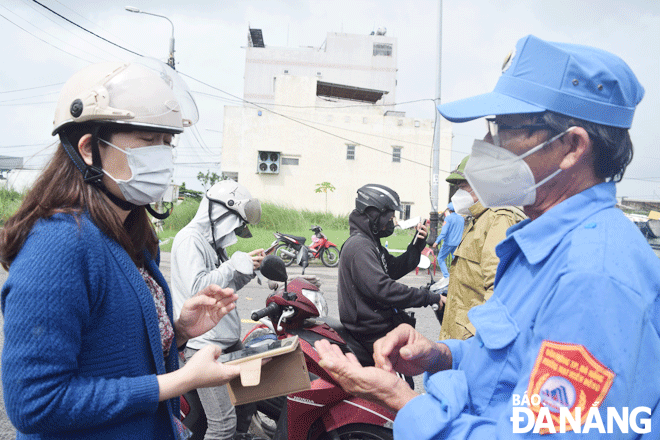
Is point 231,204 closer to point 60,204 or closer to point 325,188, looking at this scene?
point 60,204

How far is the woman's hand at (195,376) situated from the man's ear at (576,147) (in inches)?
47.6

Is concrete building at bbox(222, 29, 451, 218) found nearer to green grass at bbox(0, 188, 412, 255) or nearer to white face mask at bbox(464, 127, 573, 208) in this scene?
green grass at bbox(0, 188, 412, 255)

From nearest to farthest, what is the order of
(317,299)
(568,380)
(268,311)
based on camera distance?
1. (568,380)
2. (268,311)
3. (317,299)

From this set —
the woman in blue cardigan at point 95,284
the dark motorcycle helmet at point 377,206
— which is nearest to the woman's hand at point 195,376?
the woman in blue cardigan at point 95,284

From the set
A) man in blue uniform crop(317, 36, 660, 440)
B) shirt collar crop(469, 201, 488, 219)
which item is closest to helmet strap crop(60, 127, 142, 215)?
man in blue uniform crop(317, 36, 660, 440)

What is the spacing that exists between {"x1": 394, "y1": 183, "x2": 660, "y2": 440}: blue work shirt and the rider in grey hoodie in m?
1.94

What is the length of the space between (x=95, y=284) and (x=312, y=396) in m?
1.76

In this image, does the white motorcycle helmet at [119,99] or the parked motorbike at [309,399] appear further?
the parked motorbike at [309,399]

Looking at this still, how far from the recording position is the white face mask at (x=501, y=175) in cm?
134

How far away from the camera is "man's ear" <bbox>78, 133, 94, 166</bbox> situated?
4.72ft

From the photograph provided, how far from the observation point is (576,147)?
1.21m

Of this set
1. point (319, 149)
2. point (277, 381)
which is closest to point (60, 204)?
point (277, 381)

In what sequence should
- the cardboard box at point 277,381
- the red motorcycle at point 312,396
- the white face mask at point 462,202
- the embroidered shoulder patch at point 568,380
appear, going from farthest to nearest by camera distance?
the white face mask at point 462,202 < the red motorcycle at point 312,396 < the cardboard box at point 277,381 < the embroidered shoulder patch at point 568,380

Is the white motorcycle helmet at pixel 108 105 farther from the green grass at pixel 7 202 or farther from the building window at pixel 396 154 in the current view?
Result: the building window at pixel 396 154
